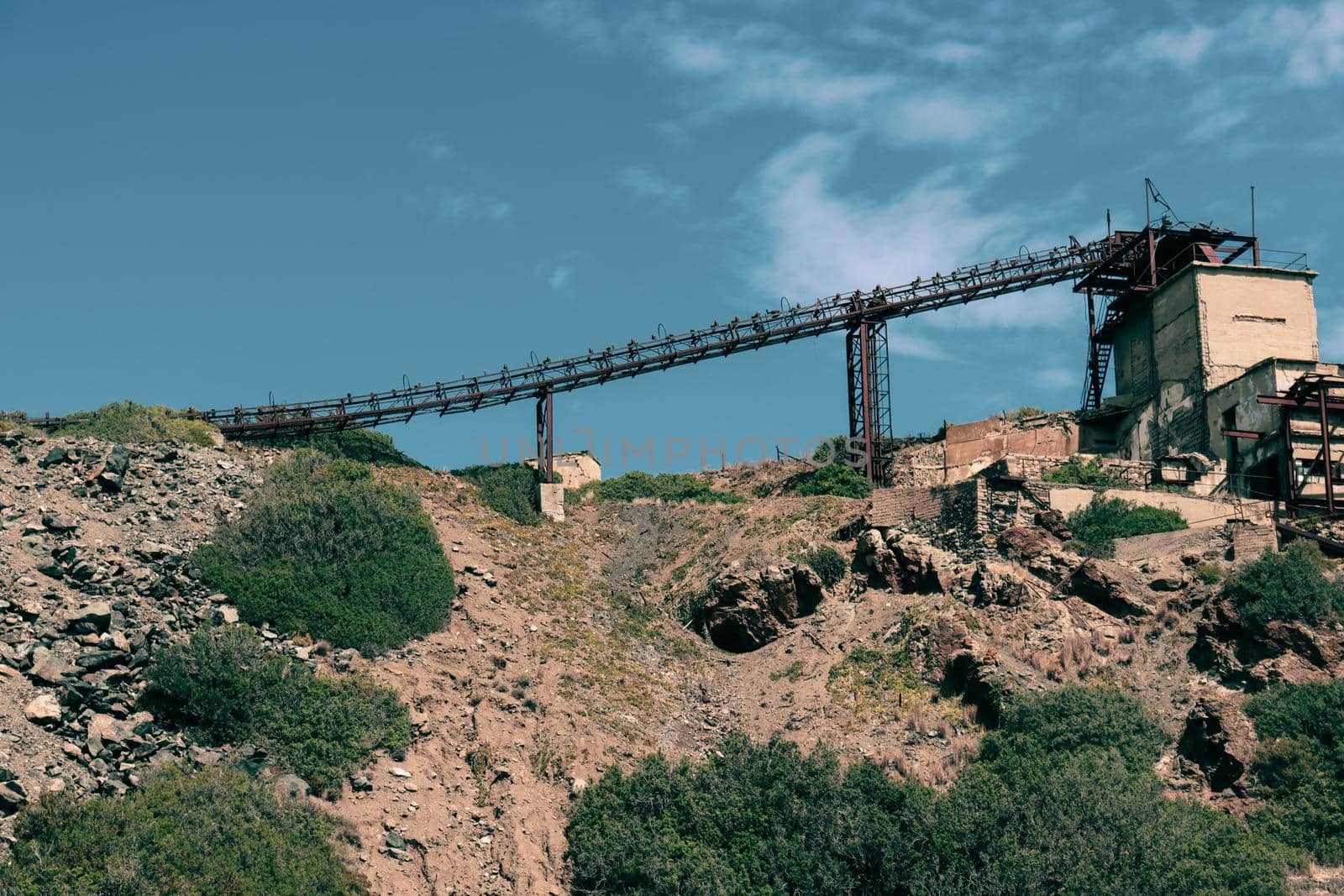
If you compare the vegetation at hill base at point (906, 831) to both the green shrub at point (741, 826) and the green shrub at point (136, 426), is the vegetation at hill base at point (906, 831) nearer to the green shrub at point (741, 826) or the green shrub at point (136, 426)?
the green shrub at point (741, 826)

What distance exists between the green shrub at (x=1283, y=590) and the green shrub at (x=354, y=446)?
892 inches

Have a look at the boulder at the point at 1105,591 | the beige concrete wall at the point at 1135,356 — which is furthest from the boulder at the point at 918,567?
the beige concrete wall at the point at 1135,356

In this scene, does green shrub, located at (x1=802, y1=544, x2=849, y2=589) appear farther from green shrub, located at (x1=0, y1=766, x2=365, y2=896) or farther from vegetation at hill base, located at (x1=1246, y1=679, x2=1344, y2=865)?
green shrub, located at (x1=0, y1=766, x2=365, y2=896)

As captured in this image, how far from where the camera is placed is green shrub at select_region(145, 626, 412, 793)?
106 ft

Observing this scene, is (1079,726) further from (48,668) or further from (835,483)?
(48,668)

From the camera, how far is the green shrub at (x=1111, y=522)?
1647 inches

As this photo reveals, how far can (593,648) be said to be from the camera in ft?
131

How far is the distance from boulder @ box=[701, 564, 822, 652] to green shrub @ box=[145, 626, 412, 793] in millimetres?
10199

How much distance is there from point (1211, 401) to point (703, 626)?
51.3 ft

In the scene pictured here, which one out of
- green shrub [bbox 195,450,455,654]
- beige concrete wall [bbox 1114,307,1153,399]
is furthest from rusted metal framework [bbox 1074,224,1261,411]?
green shrub [bbox 195,450,455,654]

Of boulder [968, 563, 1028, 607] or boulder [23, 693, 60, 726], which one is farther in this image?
boulder [968, 563, 1028, 607]

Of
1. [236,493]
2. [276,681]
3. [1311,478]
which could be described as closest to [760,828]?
[276,681]

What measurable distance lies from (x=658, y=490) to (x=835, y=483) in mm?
6116

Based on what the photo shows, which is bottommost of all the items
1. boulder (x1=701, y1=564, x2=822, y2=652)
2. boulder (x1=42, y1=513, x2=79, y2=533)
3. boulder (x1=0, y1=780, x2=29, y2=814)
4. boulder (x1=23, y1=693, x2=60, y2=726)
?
boulder (x1=0, y1=780, x2=29, y2=814)
